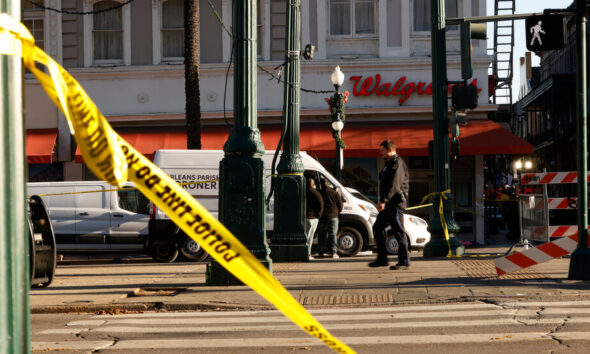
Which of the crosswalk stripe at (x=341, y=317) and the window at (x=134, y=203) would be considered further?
the window at (x=134, y=203)

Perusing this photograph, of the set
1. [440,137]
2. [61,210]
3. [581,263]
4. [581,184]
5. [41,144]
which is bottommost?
[581,263]

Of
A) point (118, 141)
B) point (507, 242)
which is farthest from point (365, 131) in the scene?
point (118, 141)

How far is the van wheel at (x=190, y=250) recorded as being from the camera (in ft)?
59.2

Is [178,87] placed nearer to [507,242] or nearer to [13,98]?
[507,242]

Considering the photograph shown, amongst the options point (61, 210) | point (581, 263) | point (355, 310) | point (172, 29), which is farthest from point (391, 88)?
point (355, 310)

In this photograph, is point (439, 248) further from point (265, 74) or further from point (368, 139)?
point (265, 74)

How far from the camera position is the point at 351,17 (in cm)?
2733

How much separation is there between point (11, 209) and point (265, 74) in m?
25.2

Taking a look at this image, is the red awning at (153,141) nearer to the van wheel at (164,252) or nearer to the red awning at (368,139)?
the red awning at (368,139)

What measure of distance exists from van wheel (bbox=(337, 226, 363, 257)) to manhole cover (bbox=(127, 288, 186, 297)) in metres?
8.12

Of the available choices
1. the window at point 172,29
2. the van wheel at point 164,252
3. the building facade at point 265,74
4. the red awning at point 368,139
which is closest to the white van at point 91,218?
the van wheel at point 164,252

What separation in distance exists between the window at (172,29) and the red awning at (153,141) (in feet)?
8.18

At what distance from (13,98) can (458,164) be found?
25024 millimetres

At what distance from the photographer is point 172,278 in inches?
501
